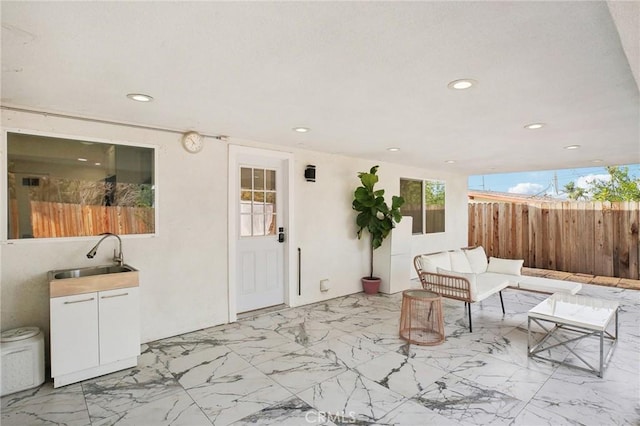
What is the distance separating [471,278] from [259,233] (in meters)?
2.75

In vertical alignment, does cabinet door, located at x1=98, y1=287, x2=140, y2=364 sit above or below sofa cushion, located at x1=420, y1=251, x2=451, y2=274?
below

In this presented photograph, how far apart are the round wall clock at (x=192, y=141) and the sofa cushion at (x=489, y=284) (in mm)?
3615

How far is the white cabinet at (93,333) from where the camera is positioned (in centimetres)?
260

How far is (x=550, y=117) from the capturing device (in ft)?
10.1

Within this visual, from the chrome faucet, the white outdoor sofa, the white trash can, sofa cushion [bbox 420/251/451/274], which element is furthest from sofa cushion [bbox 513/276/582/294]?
the white trash can

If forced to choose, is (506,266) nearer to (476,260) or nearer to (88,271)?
(476,260)

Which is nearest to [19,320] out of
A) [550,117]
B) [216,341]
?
[216,341]

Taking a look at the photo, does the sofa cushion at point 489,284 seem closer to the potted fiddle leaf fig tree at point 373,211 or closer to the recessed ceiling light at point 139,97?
the potted fiddle leaf fig tree at point 373,211

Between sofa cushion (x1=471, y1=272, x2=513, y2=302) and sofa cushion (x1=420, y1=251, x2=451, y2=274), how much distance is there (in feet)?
1.51

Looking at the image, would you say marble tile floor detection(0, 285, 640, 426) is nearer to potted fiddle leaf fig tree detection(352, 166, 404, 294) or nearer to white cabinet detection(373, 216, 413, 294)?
white cabinet detection(373, 216, 413, 294)

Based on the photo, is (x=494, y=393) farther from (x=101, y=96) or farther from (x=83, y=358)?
(x=101, y=96)

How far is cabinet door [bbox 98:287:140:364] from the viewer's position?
9.12 feet

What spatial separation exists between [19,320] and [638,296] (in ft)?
26.7

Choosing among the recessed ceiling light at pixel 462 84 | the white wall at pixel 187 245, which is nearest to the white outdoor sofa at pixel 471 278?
the white wall at pixel 187 245
